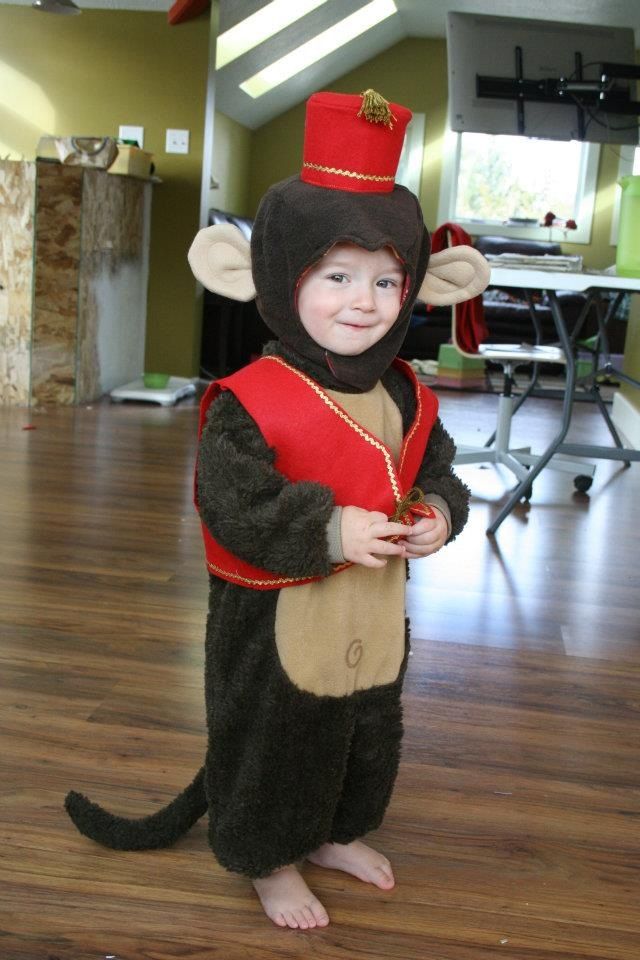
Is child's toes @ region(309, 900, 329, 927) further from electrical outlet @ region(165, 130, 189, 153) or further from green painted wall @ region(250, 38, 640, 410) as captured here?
green painted wall @ region(250, 38, 640, 410)

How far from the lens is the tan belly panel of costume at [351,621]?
3.87 ft

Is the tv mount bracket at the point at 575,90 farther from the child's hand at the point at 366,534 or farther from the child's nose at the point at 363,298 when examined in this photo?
the child's hand at the point at 366,534

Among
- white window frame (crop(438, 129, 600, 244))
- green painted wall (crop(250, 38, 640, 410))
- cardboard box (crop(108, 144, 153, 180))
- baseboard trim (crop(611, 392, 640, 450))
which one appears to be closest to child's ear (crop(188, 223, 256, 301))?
baseboard trim (crop(611, 392, 640, 450))

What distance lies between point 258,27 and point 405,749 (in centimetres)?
587

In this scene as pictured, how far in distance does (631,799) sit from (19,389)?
12.6 feet

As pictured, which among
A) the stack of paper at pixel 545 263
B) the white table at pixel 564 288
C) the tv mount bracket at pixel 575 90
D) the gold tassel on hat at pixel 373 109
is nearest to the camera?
the gold tassel on hat at pixel 373 109

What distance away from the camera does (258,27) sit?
668 centimetres

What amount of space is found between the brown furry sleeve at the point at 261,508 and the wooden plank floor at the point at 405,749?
427mm

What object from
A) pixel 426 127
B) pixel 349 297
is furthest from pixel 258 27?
pixel 349 297

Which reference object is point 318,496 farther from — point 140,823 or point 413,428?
point 140,823

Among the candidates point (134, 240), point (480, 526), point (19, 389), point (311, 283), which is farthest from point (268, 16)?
point (311, 283)

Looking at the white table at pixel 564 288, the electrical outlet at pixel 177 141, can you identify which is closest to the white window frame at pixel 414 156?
the electrical outlet at pixel 177 141

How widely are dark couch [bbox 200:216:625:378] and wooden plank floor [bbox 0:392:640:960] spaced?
129 inches

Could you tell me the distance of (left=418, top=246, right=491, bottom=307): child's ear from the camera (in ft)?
4.18
